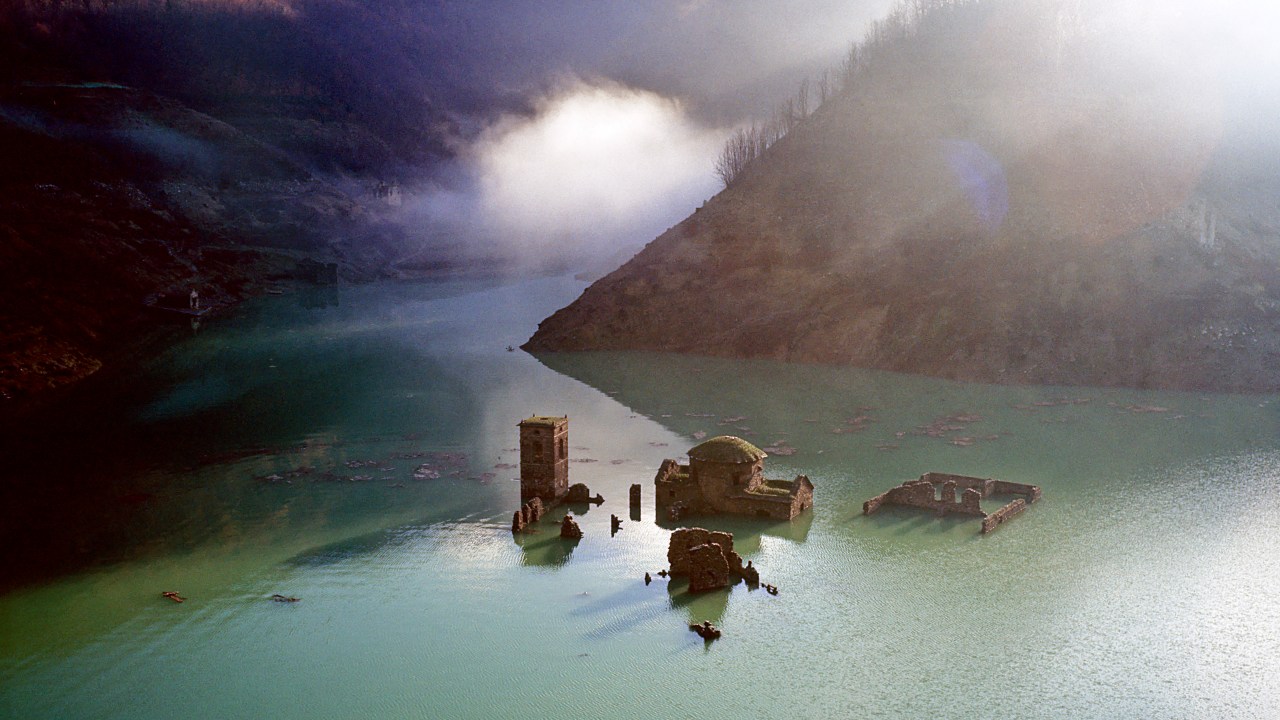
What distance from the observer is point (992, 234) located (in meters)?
109

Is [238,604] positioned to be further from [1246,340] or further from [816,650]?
[1246,340]

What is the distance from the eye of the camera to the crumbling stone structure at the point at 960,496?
5300 centimetres

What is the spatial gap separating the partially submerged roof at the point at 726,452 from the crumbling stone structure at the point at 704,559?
7979 mm

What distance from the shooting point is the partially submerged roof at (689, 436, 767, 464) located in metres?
53.8

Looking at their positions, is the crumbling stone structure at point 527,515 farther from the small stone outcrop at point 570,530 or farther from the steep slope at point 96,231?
the steep slope at point 96,231

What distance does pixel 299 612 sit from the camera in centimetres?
4400

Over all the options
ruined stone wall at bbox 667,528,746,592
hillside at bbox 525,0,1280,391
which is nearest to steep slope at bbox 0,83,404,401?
hillside at bbox 525,0,1280,391

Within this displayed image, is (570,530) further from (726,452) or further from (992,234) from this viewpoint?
(992,234)

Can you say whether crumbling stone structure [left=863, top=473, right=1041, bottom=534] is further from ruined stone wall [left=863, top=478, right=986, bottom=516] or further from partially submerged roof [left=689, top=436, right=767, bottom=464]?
partially submerged roof [left=689, top=436, right=767, bottom=464]

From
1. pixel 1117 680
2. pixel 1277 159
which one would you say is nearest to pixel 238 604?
pixel 1117 680

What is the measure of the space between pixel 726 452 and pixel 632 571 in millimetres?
9630

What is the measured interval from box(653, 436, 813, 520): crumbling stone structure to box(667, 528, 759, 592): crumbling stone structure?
7179 mm

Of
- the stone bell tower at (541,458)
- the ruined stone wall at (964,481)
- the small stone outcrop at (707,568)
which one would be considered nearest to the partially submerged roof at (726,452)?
the stone bell tower at (541,458)

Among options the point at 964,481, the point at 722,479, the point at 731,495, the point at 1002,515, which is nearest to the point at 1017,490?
the point at 964,481
